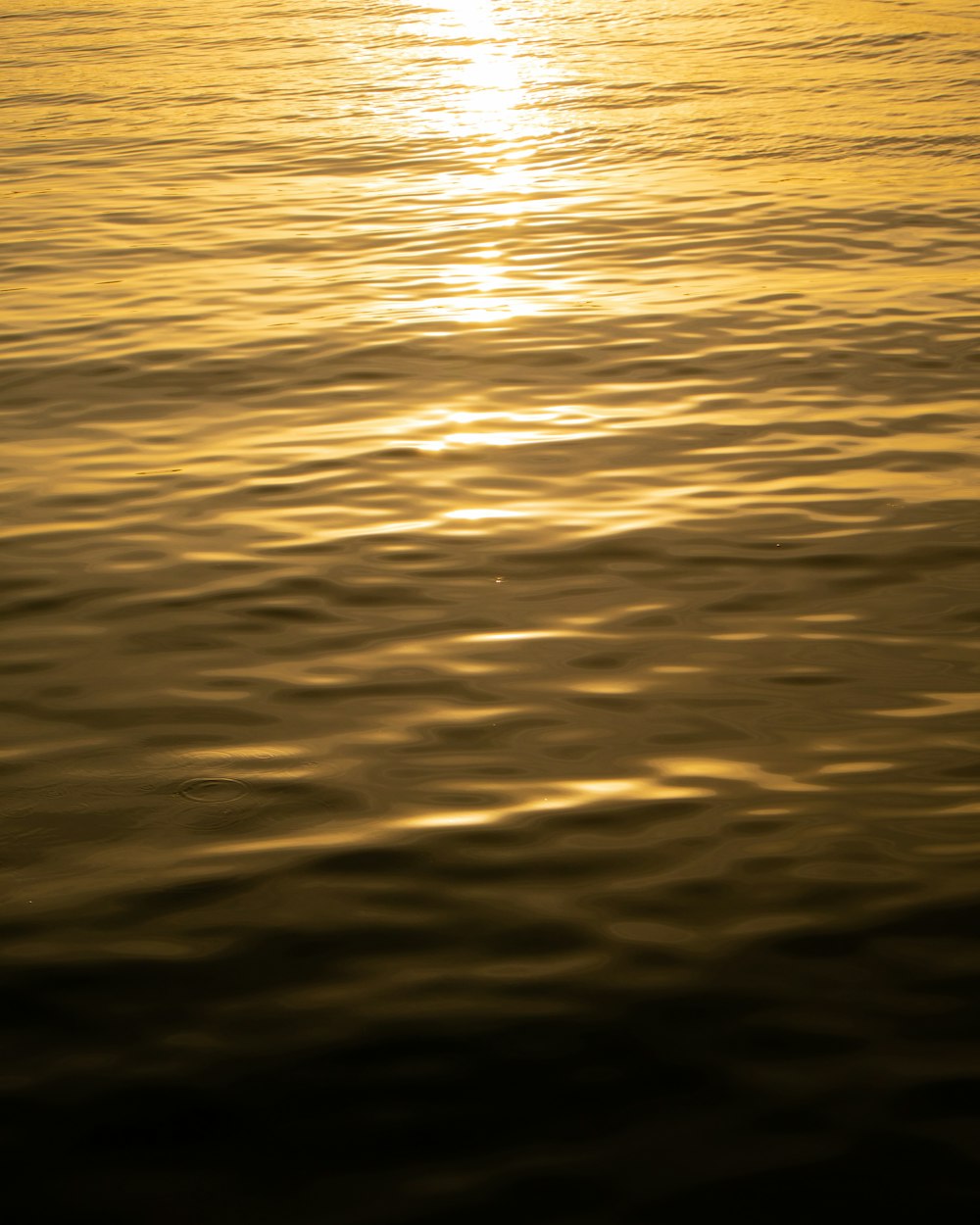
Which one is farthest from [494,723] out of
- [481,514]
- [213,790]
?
[481,514]

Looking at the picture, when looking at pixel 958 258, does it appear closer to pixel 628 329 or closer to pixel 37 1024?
pixel 628 329

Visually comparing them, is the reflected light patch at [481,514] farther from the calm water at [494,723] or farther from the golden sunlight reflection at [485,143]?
the golden sunlight reflection at [485,143]

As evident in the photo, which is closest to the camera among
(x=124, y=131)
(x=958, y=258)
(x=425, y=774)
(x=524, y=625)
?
(x=425, y=774)

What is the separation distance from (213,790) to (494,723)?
977 millimetres

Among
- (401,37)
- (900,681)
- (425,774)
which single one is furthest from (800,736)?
(401,37)

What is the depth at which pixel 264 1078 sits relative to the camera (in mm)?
3428

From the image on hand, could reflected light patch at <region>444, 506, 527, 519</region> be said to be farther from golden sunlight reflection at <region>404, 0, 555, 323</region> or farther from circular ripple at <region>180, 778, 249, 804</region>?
golden sunlight reflection at <region>404, 0, 555, 323</region>

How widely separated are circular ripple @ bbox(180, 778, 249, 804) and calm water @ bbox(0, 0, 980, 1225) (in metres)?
0.02

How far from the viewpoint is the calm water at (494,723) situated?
10.8 feet

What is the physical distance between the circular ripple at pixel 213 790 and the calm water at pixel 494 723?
0.02 m

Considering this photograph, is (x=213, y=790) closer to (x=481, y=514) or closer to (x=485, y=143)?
(x=481, y=514)

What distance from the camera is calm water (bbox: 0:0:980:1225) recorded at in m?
3.30

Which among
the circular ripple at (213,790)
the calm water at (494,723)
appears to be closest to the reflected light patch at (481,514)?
the calm water at (494,723)

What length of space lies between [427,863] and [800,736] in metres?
1.39
